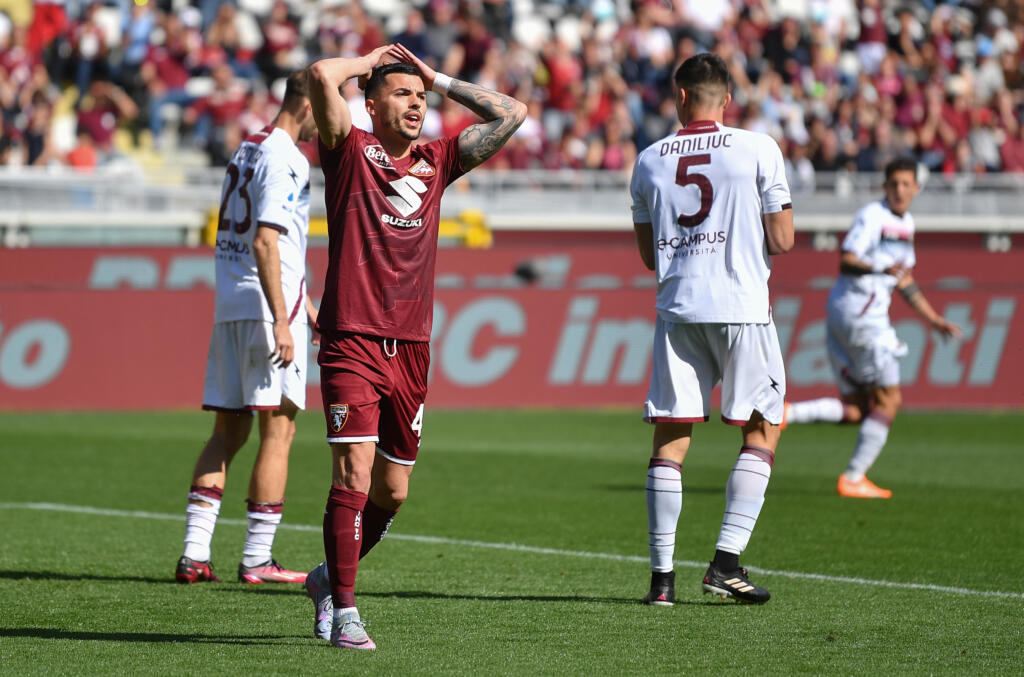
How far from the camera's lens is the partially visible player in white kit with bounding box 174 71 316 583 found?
7070mm

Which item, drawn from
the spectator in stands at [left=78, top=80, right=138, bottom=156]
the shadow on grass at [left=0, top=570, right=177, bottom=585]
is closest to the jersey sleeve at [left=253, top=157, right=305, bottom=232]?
the shadow on grass at [left=0, top=570, right=177, bottom=585]

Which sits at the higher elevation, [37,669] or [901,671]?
[901,671]

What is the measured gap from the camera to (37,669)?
5152 mm

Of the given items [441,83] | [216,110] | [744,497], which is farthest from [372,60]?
[216,110]

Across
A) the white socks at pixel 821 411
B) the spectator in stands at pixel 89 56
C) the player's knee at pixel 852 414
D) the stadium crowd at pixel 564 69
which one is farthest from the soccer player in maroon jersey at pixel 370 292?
the spectator in stands at pixel 89 56

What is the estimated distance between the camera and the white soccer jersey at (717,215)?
6359mm

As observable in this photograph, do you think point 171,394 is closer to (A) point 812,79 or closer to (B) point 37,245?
(B) point 37,245

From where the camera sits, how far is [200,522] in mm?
7195

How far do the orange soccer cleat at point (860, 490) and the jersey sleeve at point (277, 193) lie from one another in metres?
5.34

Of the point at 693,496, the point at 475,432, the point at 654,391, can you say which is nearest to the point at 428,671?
the point at 654,391

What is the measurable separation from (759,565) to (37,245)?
12.2 metres

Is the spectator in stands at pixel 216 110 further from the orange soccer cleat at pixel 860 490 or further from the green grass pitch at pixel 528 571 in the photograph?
the orange soccer cleat at pixel 860 490

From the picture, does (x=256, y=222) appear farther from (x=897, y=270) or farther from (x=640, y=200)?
(x=897, y=270)

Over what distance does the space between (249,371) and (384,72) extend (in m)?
1.97
